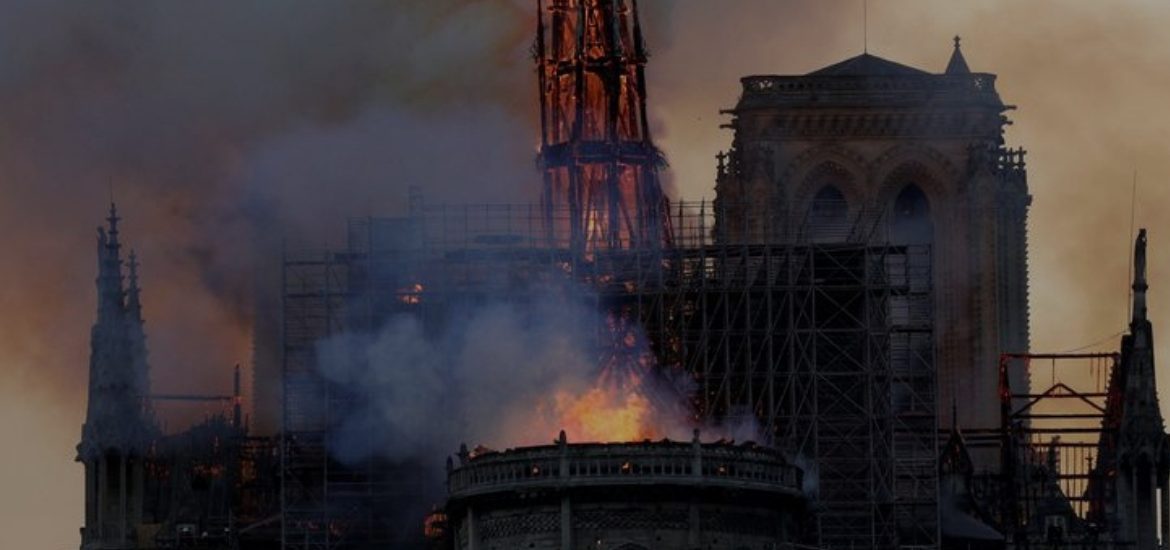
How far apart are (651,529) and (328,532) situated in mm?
18205

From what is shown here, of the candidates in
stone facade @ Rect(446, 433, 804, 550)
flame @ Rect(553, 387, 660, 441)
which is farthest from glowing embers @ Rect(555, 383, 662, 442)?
stone facade @ Rect(446, 433, 804, 550)

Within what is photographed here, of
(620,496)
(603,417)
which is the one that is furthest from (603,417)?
(620,496)

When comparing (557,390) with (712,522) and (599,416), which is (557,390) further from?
(712,522)

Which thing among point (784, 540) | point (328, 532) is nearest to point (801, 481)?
point (784, 540)

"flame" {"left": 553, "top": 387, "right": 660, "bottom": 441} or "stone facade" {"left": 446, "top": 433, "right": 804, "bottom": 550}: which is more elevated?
"flame" {"left": 553, "top": 387, "right": 660, "bottom": 441}

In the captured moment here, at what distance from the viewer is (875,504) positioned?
19950 centimetres

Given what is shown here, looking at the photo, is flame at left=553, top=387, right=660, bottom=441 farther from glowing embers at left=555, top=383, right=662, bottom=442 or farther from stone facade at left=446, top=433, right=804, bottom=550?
stone facade at left=446, top=433, right=804, bottom=550

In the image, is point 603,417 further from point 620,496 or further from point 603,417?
point 620,496

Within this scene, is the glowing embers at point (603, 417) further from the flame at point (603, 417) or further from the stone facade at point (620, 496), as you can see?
the stone facade at point (620, 496)

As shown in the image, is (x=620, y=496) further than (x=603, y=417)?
No

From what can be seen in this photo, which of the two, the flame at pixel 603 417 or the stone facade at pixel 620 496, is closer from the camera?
the stone facade at pixel 620 496

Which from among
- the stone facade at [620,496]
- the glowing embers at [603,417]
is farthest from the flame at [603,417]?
the stone facade at [620,496]

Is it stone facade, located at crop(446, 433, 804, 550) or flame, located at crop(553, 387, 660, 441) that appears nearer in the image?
stone facade, located at crop(446, 433, 804, 550)

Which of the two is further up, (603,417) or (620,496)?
(603,417)
